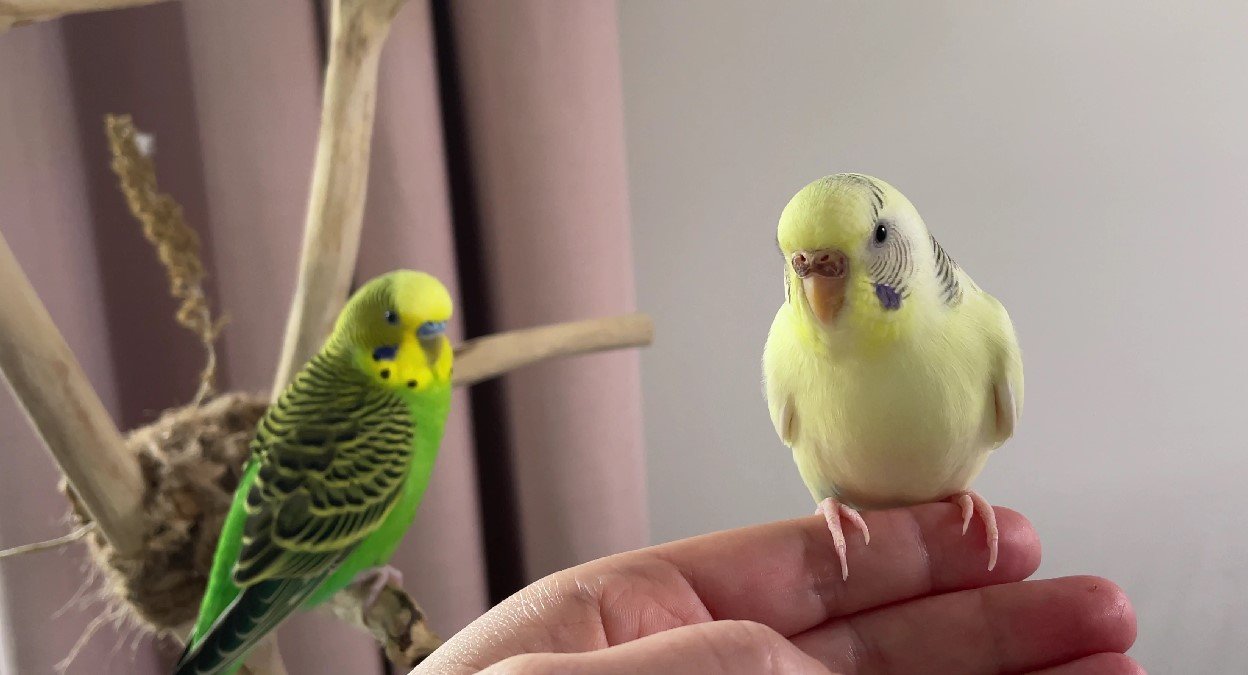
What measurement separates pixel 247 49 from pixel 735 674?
79 centimetres

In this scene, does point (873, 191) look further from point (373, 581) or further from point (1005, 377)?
point (373, 581)

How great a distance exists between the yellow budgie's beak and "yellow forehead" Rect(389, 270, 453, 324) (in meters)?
0.36

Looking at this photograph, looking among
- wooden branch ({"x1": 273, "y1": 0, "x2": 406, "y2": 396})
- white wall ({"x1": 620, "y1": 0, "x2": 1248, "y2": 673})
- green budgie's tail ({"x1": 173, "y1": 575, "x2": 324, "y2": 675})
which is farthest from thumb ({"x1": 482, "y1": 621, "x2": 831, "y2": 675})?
white wall ({"x1": 620, "y1": 0, "x2": 1248, "y2": 673})

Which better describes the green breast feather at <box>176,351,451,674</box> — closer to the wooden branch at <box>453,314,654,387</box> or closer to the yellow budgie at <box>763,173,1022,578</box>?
the wooden branch at <box>453,314,654,387</box>

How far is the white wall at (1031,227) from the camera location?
112 cm

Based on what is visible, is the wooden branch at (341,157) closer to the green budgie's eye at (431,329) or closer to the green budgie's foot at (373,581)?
the green budgie's eye at (431,329)

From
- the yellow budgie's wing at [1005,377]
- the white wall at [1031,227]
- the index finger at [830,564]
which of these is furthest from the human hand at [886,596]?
the white wall at [1031,227]

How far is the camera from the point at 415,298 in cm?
76

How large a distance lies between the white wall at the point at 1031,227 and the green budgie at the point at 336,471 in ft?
1.55

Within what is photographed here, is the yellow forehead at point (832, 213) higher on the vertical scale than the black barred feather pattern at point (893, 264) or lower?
higher

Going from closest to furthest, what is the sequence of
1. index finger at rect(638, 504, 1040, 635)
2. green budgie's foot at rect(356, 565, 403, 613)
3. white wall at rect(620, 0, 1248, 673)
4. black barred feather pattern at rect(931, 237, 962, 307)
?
black barred feather pattern at rect(931, 237, 962, 307) → index finger at rect(638, 504, 1040, 635) → green budgie's foot at rect(356, 565, 403, 613) → white wall at rect(620, 0, 1248, 673)

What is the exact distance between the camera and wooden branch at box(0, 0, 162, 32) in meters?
0.63

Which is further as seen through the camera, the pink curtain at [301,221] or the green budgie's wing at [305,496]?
the pink curtain at [301,221]

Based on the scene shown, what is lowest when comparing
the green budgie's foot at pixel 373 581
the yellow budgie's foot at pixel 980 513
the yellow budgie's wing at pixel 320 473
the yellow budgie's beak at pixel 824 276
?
the green budgie's foot at pixel 373 581
